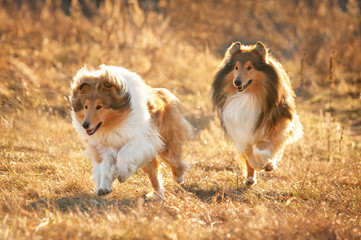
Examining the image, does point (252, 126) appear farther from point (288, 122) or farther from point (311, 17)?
point (311, 17)

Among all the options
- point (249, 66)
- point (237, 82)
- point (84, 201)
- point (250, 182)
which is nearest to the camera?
point (84, 201)

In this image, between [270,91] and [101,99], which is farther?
[270,91]

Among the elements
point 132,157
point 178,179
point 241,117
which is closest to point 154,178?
point 178,179

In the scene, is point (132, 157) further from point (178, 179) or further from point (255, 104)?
point (255, 104)

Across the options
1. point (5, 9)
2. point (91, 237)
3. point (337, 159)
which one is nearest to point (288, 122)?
point (337, 159)

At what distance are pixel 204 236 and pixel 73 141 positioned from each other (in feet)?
12.8

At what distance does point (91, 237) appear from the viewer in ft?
10.6

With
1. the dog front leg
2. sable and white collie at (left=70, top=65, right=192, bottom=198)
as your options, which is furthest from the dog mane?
the dog front leg

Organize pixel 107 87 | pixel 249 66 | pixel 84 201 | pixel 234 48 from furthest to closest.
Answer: pixel 234 48
pixel 249 66
pixel 84 201
pixel 107 87

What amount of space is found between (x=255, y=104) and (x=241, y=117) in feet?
0.79

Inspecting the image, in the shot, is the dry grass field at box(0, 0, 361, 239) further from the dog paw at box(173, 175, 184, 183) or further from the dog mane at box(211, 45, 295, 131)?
the dog mane at box(211, 45, 295, 131)

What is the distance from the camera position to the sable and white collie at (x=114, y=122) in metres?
4.09

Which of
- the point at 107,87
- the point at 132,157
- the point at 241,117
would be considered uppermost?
the point at 107,87

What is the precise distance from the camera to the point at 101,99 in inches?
163
